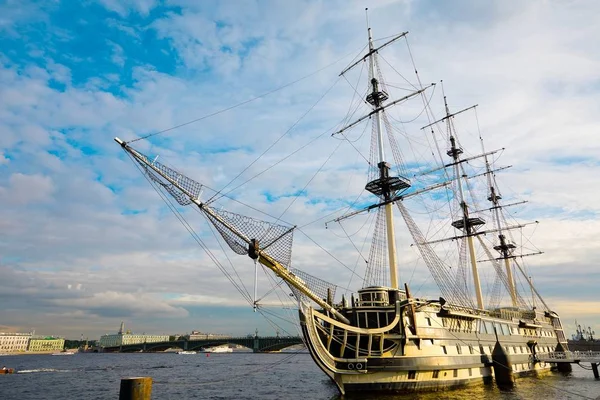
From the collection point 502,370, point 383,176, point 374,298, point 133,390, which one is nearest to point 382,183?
point 383,176

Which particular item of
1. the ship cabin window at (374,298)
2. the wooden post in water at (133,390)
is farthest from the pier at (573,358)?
the wooden post in water at (133,390)

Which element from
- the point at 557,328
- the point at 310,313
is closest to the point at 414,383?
the point at 310,313

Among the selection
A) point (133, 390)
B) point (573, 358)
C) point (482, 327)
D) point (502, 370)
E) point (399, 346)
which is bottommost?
point (502, 370)

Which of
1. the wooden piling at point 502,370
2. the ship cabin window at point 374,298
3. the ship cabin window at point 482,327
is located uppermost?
the ship cabin window at point 374,298

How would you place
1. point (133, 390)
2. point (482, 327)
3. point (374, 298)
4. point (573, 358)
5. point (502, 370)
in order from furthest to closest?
point (573, 358) < point (482, 327) < point (502, 370) < point (374, 298) < point (133, 390)

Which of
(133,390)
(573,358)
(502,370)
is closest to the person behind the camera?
(133,390)

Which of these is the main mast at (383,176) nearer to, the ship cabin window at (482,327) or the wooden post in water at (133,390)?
the ship cabin window at (482,327)

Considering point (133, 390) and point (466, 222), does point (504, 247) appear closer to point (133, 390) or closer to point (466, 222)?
point (466, 222)

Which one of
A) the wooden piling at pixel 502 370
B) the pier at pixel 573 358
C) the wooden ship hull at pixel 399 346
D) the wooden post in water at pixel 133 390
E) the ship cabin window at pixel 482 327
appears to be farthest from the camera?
the pier at pixel 573 358

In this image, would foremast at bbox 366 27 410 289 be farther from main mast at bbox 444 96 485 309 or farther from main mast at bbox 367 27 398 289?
main mast at bbox 444 96 485 309

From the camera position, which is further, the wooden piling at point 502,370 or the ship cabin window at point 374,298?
the wooden piling at point 502,370

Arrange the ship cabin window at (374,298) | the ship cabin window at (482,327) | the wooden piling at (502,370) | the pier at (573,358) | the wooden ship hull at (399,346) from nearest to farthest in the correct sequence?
the wooden ship hull at (399,346) < the ship cabin window at (374,298) < the wooden piling at (502,370) < the ship cabin window at (482,327) < the pier at (573,358)

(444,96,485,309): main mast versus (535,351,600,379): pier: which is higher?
(444,96,485,309): main mast

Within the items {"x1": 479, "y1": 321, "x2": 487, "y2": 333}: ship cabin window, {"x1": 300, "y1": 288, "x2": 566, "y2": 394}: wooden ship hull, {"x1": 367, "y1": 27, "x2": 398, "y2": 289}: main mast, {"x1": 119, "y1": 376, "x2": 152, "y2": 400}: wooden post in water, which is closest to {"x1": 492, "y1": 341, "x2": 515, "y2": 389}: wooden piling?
{"x1": 300, "y1": 288, "x2": 566, "y2": 394}: wooden ship hull
